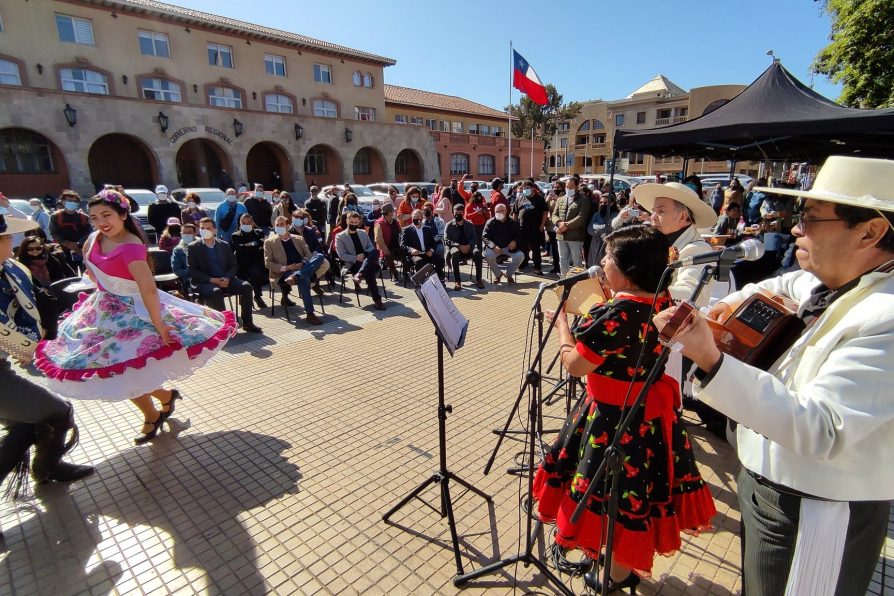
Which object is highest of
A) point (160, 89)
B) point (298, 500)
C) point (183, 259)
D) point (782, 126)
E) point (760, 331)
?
point (160, 89)

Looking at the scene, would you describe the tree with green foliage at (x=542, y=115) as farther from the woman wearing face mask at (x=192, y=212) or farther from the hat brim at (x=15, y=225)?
the hat brim at (x=15, y=225)

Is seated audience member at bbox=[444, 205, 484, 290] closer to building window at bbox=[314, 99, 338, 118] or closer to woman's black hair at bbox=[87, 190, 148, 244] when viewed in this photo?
woman's black hair at bbox=[87, 190, 148, 244]

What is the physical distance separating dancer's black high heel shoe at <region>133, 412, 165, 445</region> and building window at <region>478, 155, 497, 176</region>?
118 feet

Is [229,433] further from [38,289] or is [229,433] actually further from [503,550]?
[503,550]

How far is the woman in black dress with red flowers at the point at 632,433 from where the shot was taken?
1993 millimetres

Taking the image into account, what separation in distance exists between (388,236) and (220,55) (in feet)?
83.7

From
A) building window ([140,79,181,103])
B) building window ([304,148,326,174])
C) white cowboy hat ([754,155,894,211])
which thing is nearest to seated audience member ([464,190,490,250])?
white cowboy hat ([754,155,894,211])

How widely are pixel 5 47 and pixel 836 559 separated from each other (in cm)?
3129

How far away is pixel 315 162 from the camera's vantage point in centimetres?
3000

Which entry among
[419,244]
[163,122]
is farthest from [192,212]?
[163,122]

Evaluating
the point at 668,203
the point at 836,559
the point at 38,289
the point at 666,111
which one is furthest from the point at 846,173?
the point at 666,111

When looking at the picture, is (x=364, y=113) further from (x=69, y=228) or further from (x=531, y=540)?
(x=531, y=540)

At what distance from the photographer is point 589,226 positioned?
892 centimetres

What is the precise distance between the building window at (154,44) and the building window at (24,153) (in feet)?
24.1
